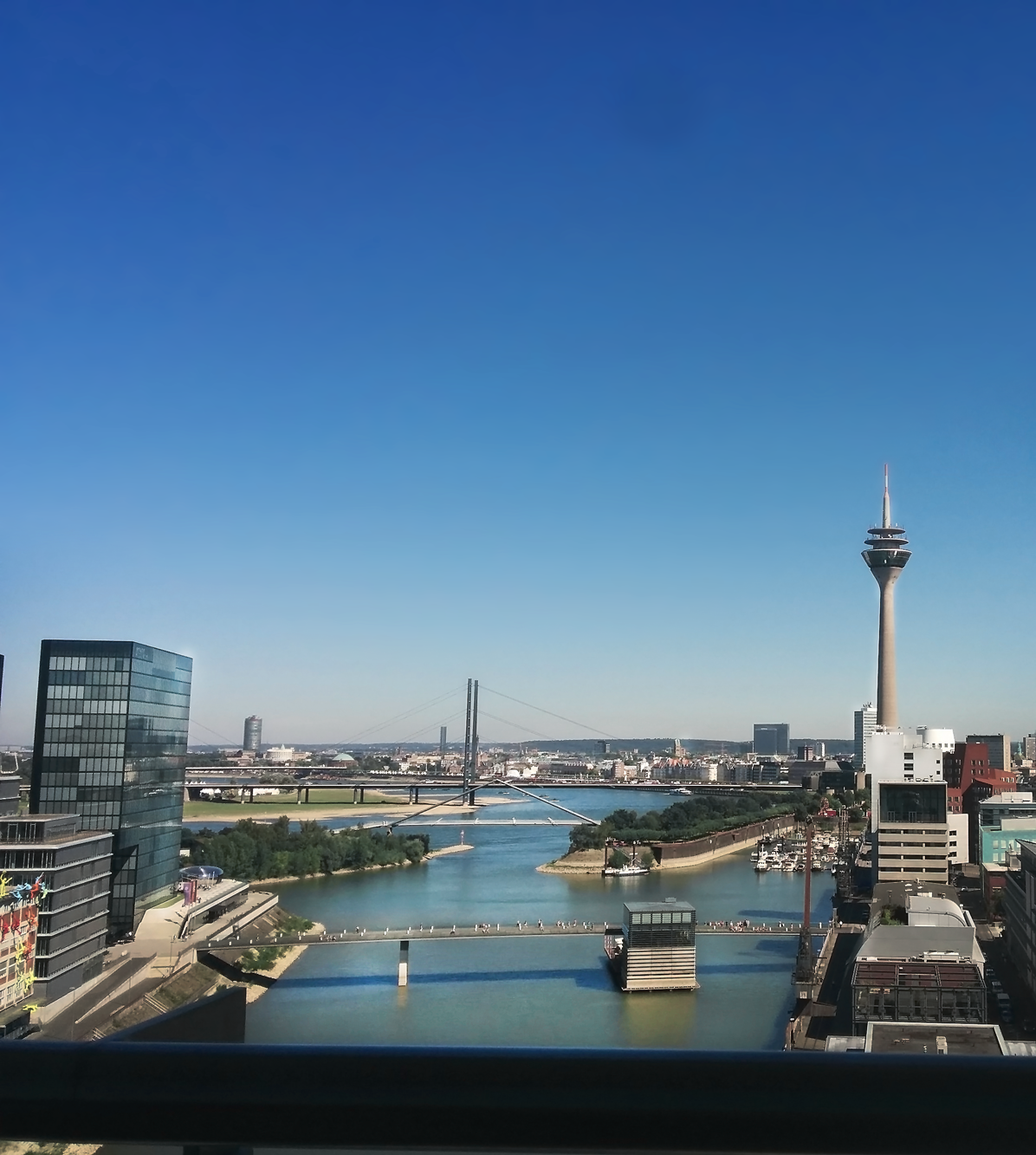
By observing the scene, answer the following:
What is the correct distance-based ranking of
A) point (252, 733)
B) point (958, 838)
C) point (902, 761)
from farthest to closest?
point (252, 733) < point (902, 761) < point (958, 838)

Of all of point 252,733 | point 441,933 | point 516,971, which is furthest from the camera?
point 252,733

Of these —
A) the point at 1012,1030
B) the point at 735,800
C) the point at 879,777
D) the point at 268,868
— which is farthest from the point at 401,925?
the point at 735,800

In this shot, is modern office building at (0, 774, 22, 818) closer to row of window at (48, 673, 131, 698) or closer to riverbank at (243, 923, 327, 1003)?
row of window at (48, 673, 131, 698)

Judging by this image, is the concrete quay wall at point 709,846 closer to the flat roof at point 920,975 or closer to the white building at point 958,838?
the white building at point 958,838

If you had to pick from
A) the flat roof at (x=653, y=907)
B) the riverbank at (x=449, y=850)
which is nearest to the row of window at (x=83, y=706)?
the flat roof at (x=653, y=907)

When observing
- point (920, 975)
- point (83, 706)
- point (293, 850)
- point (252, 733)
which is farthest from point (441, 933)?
point (252, 733)

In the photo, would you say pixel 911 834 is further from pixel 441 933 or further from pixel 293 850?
pixel 293 850
